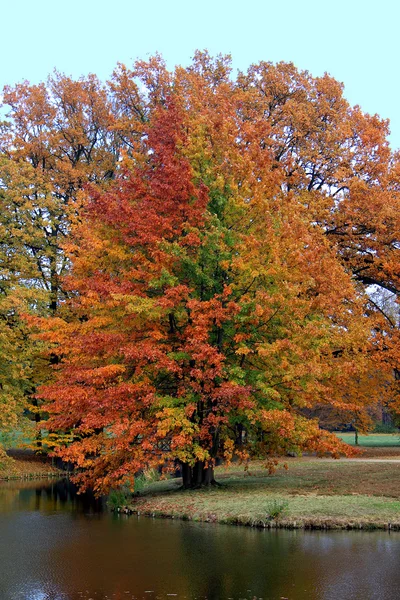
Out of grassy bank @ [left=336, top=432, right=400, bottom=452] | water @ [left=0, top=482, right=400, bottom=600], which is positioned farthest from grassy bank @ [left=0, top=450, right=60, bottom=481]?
grassy bank @ [left=336, top=432, right=400, bottom=452]

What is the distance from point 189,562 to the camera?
468 inches

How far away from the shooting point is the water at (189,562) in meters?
9.93

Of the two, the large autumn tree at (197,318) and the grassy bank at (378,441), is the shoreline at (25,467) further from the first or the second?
the grassy bank at (378,441)

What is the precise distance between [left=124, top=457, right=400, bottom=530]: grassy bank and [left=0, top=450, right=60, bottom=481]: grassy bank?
11.0 meters

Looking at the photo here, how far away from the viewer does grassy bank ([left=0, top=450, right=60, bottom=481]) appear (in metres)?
32.9

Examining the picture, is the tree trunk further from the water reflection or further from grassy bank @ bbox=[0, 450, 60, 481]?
grassy bank @ bbox=[0, 450, 60, 481]

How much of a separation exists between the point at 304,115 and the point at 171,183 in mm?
12443

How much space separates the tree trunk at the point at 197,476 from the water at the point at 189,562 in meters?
4.91

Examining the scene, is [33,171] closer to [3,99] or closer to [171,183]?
[3,99]

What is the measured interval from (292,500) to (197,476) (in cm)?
510

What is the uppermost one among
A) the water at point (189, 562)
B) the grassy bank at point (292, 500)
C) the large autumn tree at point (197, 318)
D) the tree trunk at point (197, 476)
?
the large autumn tree at point (197, 318)

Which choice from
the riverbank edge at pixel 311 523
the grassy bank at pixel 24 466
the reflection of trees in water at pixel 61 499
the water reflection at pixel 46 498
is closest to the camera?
the riverbank edge at pixel 311 523

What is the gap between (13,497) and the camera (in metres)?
24.8

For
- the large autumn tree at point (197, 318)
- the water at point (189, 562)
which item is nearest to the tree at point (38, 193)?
the large autumn tree at point (197, 318)
